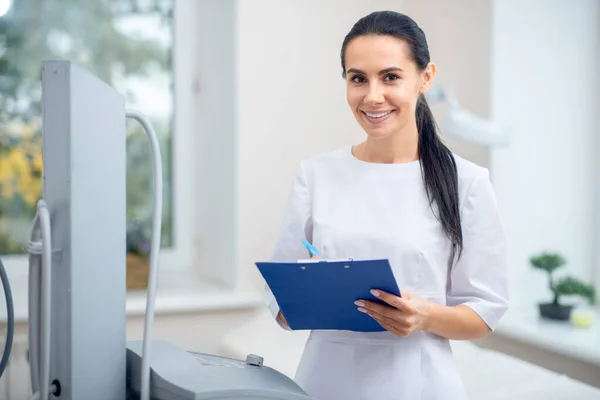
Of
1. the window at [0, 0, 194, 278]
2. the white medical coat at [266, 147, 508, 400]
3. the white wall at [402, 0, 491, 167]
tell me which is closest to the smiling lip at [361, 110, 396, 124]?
the white medical coat at [266, 147, 508, 400]

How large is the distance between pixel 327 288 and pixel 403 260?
205mm

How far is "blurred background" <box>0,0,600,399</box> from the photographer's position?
2309mm

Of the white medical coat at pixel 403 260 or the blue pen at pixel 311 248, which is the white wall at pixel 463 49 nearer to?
the white medical coat at pixel 403 260

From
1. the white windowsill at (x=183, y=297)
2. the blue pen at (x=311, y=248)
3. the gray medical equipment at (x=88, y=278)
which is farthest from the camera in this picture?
the white windowsill at (x=183, y=297)

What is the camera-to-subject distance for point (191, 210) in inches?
108

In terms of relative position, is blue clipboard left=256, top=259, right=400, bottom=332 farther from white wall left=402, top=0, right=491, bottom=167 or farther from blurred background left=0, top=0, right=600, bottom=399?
white wall left=402, top=0, right=491, bottom=167

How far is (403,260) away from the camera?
1.10m

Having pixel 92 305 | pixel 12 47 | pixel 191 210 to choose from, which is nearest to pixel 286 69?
pixel 191 210

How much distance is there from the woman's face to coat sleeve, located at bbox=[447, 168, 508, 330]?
7.4 inches

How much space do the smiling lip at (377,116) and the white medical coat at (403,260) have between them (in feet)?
0.36

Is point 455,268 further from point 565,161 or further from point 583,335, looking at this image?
point 565,161

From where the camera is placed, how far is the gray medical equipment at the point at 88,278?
0.71m

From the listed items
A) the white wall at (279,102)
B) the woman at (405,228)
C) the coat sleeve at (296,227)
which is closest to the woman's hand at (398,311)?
the woman at (405,228)

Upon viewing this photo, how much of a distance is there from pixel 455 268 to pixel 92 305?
0.63 m
